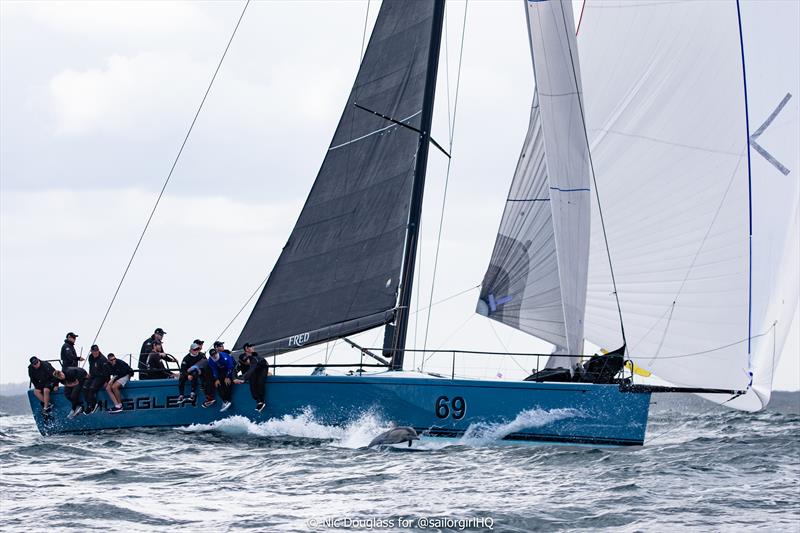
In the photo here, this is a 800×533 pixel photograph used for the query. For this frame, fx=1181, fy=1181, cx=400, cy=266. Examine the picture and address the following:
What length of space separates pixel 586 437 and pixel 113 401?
26.4 feet

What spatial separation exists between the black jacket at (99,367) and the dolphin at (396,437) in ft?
17.0

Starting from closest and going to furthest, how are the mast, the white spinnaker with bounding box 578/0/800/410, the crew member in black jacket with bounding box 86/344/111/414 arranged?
1. the white spinnaker with bounding box 578/0/800/410
2. the mast
3. the crew member in black jacket with bounding box 86/344/111/414

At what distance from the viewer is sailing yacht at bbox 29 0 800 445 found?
17359 millimetres

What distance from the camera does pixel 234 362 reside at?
19391mm

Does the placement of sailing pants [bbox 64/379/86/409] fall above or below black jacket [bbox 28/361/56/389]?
below

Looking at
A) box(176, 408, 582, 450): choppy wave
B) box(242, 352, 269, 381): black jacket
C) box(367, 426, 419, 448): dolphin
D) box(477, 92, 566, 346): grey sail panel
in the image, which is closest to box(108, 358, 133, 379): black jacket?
box(176, 408, 582, 450): choppy wave

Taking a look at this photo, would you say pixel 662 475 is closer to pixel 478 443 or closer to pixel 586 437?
pixel 586 437

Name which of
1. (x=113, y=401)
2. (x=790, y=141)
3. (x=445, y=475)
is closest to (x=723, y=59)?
(x=790, y=141)

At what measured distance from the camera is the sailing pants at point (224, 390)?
61.8 ft

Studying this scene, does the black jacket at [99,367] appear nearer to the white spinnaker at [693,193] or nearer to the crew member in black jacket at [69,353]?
the crew member in black jacket at [69,353]

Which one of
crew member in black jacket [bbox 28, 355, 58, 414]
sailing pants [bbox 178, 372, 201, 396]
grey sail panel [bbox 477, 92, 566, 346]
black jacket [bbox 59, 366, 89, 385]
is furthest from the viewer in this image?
crew member in black jacket [bbox 28, 355, 58, 414]

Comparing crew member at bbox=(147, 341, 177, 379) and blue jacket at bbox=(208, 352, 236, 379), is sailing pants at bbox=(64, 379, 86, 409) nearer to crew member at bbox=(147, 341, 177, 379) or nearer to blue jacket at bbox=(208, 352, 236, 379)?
crew member at bbox=(147, 341, 177, 379)

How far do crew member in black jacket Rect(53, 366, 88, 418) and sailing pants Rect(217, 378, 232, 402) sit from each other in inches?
115

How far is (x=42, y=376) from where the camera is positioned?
68.0 feet
